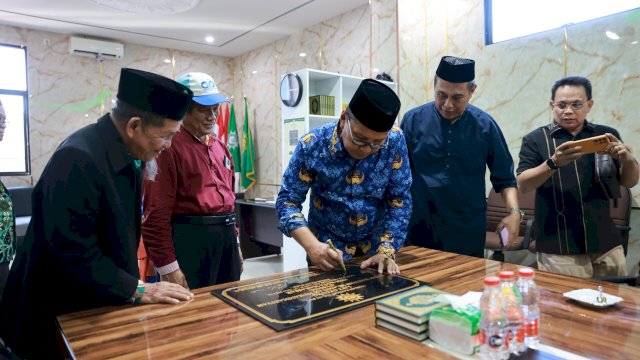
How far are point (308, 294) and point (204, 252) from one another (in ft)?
2.99

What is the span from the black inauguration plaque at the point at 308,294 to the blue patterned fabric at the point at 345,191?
0.21 metres

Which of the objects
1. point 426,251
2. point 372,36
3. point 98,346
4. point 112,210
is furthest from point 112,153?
point 372,36

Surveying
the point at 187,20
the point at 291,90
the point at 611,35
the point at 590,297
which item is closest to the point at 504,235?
the point at 590,297

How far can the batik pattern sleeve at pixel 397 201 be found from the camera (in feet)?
5.93

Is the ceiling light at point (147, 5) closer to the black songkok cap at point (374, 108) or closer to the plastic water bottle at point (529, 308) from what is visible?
the black songkok cap at point (374, 108)

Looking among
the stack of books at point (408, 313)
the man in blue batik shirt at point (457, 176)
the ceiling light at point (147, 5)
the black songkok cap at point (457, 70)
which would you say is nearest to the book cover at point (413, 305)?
the stack of books at point (408, 313)

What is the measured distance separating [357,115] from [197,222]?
38.6 inches

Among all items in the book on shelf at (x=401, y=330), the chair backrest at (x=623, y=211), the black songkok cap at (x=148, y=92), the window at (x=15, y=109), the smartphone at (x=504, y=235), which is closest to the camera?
the book on shelf at (x=401, y=330)

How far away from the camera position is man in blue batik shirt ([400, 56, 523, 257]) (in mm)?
2283

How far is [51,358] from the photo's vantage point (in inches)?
50.8

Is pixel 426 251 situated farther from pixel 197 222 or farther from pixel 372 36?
pixel 372 36

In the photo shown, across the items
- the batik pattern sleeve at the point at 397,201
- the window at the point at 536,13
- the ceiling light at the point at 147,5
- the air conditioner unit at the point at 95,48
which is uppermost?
the air conditioner unit at the point at 95,48

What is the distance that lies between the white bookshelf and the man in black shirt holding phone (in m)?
2.55

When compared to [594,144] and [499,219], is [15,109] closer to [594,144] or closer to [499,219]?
[499,219]
